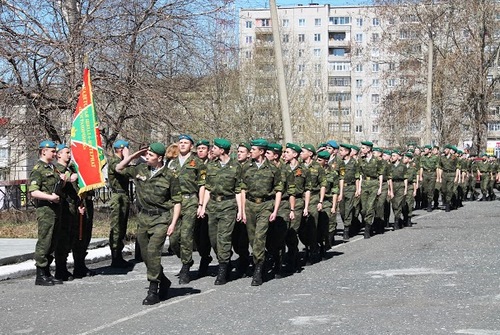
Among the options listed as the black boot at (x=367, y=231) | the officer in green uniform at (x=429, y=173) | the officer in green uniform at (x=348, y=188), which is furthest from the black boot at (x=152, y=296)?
the officer in green uniform at (x=429, y=173)

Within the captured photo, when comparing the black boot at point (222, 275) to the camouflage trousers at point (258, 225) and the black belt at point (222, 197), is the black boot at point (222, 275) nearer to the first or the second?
the camouflage trousers at point (258, 225)

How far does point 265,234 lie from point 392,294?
2.03 meters

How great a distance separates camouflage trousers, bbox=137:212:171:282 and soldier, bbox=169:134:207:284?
1792 mm

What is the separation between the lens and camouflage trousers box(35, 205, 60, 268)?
37.9 ft

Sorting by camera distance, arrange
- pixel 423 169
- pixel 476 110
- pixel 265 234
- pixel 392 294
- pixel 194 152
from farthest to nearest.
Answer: pixel 476 110
pixel 423 169
pixel 194 152
pixel 265 234
pixel 392 294

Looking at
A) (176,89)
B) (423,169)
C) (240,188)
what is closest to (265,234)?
(240,188)

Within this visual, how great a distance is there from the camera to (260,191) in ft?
38.3

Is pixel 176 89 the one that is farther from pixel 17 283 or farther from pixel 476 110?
pixel 476 110

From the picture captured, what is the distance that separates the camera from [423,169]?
1001 inches

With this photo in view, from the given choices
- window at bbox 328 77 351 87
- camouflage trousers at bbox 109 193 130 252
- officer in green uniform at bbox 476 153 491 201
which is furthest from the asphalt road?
window at bbox 328 77 351 87

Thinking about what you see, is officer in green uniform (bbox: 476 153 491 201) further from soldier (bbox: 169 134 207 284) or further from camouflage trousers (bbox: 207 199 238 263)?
camouflage trousers (bbox: 207 199 238 263)

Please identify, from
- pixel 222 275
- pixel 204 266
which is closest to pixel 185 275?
pixel 222 275

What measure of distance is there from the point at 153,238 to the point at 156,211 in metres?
0.31

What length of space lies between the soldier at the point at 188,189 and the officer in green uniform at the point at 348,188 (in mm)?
5598
